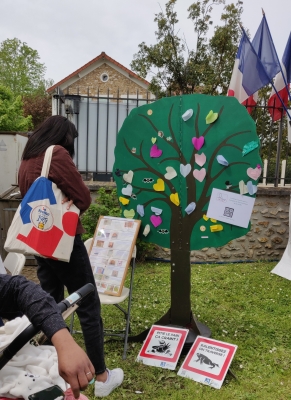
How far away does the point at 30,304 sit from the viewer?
1.10 meters

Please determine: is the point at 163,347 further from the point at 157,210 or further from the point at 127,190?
the point at 127,190

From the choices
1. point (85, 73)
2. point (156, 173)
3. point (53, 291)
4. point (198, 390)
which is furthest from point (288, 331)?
point (85, 73)

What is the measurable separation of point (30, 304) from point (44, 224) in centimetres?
118

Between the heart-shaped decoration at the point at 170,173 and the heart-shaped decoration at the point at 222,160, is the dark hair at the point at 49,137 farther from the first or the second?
the heart-shaped decoration at the point at 222,160

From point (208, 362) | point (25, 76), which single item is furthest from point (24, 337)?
point (25, 76)

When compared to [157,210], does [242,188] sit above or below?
above

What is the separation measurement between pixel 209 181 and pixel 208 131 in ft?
1.29

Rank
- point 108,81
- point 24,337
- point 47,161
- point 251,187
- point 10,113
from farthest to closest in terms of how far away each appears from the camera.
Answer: point 10,113 < point 108,81 < point 251,187 < point 47,161 < point 24,337

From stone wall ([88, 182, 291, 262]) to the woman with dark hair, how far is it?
3.38 metres

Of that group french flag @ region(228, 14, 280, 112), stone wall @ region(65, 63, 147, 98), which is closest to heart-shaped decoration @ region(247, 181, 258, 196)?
french flag @ region(228, 14, 280, 112)

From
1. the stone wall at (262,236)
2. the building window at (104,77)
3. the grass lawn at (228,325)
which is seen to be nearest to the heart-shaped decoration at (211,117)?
the grass lawn at (228,325)

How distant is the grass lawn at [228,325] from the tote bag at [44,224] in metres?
1.10

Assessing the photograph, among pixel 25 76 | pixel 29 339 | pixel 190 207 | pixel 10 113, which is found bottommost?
pixel 29 339

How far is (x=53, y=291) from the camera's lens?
257cm
